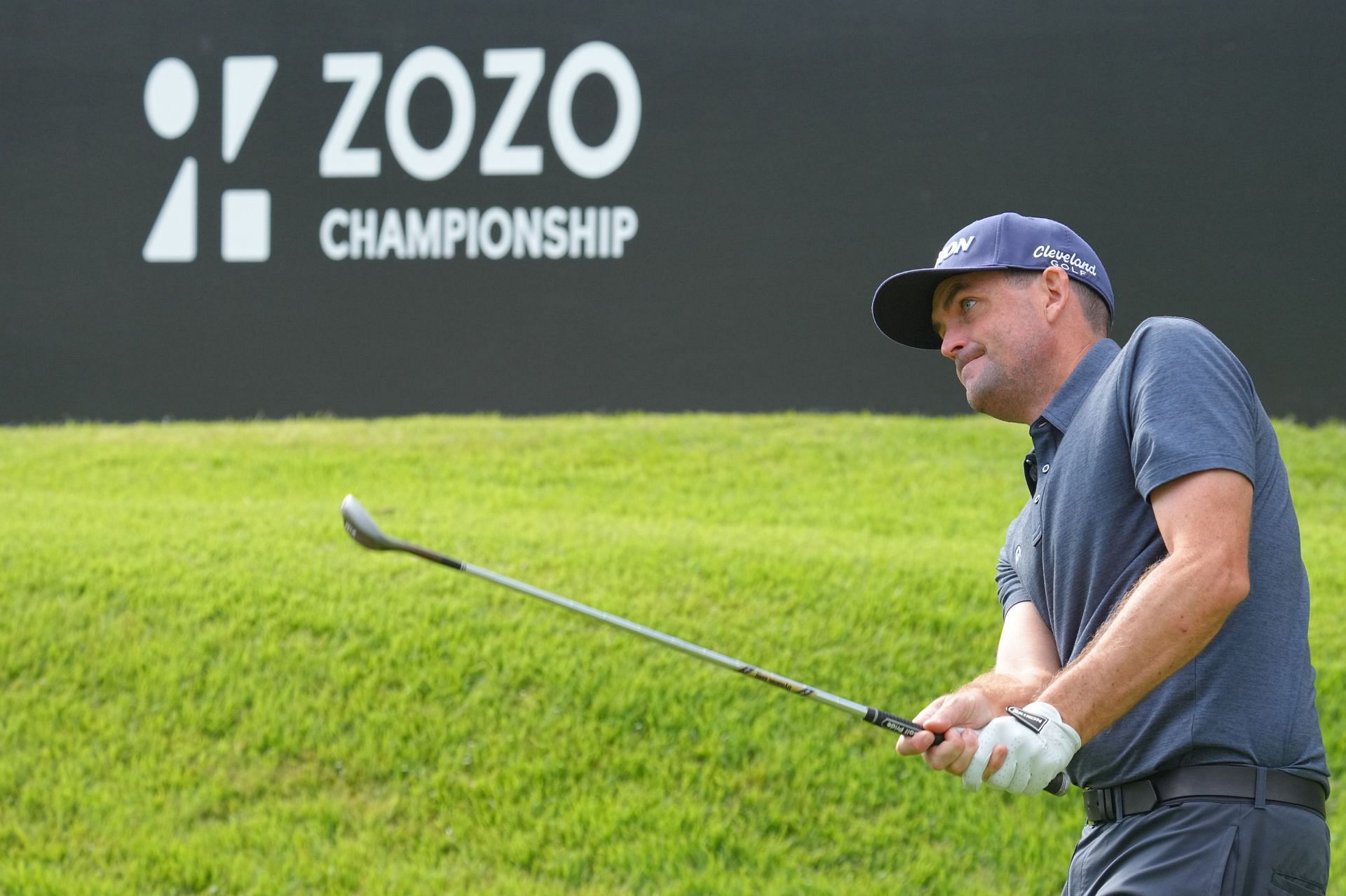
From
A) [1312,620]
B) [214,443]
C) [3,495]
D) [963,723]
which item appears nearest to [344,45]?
[214,443]

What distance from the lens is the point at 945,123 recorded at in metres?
8.70

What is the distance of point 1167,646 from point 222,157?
842 centimetres

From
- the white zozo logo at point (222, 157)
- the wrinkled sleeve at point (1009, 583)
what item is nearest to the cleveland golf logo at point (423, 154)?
the white zozo logo at point (222, 157)

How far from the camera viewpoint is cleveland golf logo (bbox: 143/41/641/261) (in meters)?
8.92

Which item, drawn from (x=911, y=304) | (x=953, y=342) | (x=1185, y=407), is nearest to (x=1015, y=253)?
(x=953, y=342)

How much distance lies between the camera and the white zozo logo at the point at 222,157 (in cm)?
910

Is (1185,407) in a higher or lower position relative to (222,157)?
lower

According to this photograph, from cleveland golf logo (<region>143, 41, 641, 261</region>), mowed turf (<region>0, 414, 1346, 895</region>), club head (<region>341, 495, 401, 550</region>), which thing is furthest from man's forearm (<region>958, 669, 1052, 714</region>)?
cleveland golf logo (<region>143, 41, 641, 261</region>)

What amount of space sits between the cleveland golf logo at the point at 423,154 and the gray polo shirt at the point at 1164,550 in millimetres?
→ 6974

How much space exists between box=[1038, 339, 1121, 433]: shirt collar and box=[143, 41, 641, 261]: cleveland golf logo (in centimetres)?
669

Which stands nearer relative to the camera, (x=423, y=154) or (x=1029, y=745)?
(x=1029, y=745)

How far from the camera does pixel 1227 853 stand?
2066 millimetres

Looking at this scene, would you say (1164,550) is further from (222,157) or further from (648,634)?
(222,157)

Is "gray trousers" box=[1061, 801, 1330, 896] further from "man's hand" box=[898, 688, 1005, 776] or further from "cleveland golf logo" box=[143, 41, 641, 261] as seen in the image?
"cleveland golf logo" box=[143, 41, 641, 261]
